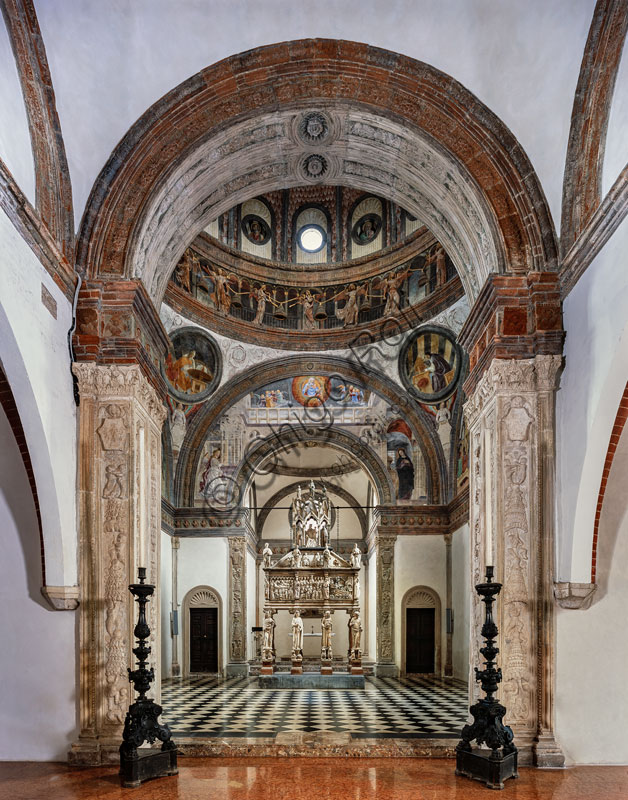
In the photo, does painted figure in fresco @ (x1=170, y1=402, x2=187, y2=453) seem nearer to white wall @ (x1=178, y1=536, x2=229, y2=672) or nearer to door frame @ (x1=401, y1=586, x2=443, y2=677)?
white wall @ (x1=178, y1=536, x2=229, y2=672)

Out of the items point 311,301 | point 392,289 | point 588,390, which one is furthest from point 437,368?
point 588,390

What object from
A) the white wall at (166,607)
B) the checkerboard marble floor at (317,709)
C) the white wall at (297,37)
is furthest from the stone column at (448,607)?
the white wall at (297,37)

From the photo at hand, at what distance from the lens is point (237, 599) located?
20750mm

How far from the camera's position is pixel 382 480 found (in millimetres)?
21156

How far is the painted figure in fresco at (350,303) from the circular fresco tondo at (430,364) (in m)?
1.49

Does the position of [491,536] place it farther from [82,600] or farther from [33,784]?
[33,784]

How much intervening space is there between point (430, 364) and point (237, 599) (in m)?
7.68

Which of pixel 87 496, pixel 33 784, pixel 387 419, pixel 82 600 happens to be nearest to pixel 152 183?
pixel 87 496

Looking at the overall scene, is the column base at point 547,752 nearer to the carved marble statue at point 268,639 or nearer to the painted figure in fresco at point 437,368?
the carved marble statue at point 268,639

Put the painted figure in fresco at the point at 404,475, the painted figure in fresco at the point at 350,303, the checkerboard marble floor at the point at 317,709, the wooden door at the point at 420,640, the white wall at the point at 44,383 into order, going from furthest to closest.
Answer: the painted figure in fresco at the point at 404,475 → the wooden door at the point at 420,640 → the painted figure in fresco at the point at 350,303 → the checkerboard marble floor at the point at 317,709 → the white wall at the point at 44,383

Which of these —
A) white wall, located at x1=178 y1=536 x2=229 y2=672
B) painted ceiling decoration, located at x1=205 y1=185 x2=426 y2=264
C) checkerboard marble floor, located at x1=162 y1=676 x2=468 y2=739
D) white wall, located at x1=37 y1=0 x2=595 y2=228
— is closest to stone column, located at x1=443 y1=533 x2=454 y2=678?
checkerboard marble floor, located at x1=162 y1=676 x2=468 y2=739

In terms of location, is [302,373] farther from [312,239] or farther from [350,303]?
[312,239]

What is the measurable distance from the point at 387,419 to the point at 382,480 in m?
1.60

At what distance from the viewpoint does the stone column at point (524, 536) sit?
27.2 feet
